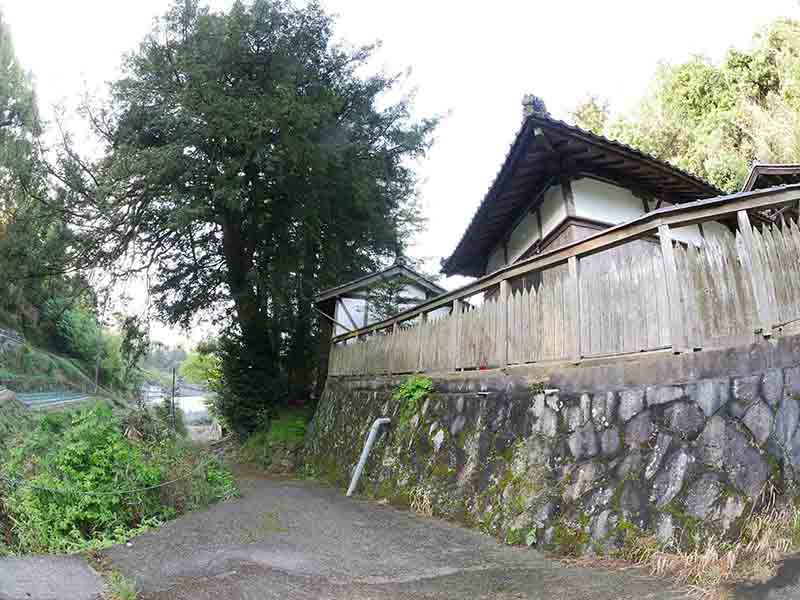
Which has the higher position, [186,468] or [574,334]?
[574,334]

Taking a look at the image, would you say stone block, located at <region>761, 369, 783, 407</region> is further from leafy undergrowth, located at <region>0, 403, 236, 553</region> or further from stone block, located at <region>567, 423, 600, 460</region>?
leafy undergrowth, located at <region>0, 403, 236, 553</region>

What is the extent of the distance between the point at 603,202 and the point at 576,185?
69cm

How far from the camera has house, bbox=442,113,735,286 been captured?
29.3ft

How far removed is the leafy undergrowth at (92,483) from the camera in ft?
19.8

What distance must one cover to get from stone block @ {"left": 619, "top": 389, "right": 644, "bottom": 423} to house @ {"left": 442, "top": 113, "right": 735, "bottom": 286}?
4.69 m

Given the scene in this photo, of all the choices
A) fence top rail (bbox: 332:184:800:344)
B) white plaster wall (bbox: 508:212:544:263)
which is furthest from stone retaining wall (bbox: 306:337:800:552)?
white plaster wall (bbox: 508:212:544:263)

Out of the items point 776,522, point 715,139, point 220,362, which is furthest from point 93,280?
point 715,139

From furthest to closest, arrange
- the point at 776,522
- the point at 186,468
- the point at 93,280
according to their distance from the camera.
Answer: the point at 93,280 → the point at 186,468 → the point at 776,522

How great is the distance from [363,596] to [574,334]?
3.59 m

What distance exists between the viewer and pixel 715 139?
70.3 feet

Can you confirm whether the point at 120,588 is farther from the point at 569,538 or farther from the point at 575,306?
the point at 575,306

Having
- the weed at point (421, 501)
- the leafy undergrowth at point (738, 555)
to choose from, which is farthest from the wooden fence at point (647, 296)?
the weed at point (421, 501)

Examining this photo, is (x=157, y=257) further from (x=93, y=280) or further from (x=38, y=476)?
(x=38, y=476)

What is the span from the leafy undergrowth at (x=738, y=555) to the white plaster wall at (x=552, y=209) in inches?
258
